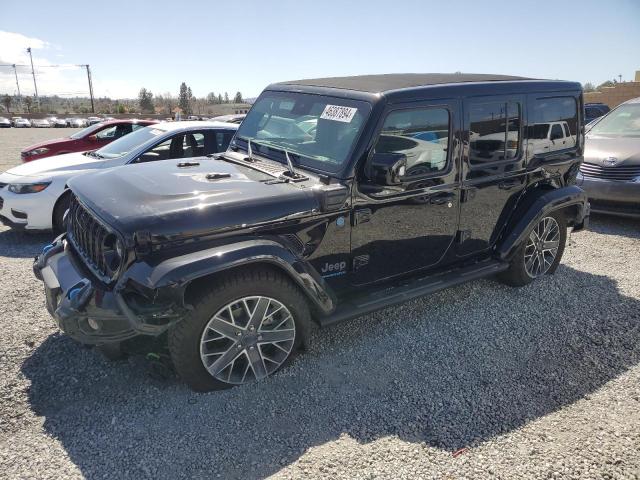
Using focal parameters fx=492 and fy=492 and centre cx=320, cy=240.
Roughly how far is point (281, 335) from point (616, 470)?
2024 mm

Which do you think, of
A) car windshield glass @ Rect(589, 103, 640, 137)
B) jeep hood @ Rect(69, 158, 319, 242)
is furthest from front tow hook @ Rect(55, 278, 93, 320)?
car windshield glass @ Rect(589, 103, 640, 137)

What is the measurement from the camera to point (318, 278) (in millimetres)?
3193

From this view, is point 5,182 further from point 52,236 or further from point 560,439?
point 560,439

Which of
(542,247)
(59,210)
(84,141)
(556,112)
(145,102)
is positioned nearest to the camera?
(556,112)

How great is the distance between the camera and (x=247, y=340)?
3105 millimetres

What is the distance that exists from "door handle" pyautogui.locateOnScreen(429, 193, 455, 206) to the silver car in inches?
164

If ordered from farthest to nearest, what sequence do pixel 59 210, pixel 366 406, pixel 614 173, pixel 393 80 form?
pixel 614 173 → pixel 59 210 → pixel 393 80 → pixel 366 406

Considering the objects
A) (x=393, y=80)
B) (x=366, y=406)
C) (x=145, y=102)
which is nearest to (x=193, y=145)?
(x=393, y=80)

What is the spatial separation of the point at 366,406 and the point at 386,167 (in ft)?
5.10

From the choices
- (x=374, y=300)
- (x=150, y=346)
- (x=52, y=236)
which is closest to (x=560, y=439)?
(x=374, y=300)

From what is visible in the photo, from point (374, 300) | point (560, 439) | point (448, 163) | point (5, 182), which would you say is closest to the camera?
point (560, 439)

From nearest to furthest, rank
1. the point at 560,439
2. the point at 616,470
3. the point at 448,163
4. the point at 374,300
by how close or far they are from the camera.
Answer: the point at 616,470
the point at 560,439
the point at 374,300
the point at 448,163

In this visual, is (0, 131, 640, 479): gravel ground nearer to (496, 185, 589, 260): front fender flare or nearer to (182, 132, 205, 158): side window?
(496, 185, 589, 260): front fender flare

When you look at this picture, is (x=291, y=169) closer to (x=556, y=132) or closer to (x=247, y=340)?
(x=247, y=340)
